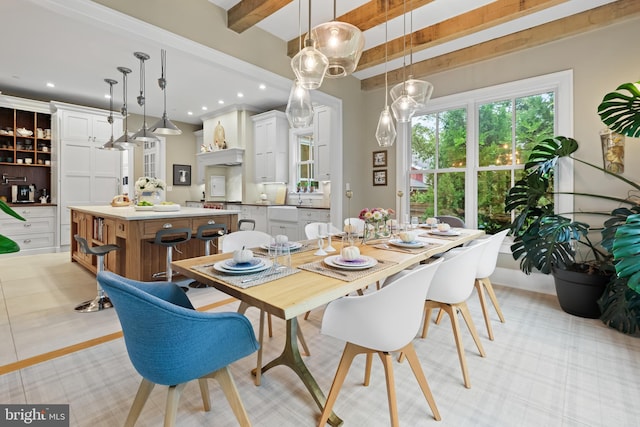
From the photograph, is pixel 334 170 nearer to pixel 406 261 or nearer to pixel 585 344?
pixel 406 261

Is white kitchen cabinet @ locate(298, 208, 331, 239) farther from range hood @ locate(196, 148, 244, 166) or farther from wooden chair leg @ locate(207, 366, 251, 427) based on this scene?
wooden chair leg @ locate(207, 366, 251, 427)

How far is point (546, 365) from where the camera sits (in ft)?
6.40

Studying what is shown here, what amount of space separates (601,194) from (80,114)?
7977 millimetres

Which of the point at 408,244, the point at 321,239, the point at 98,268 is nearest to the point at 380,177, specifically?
the point at 408,244

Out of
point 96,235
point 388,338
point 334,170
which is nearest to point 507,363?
point 388,338

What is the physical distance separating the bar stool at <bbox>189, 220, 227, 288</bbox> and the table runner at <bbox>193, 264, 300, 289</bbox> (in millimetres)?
1947

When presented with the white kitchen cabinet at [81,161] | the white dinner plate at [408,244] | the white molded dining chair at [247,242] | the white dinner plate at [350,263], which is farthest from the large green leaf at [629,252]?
the white kitchen cabinet at [81,161]

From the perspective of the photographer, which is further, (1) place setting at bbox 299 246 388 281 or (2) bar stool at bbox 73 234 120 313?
(2) bar stool at bbox 73 234 120 313

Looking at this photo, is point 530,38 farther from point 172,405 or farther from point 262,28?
point 172,405

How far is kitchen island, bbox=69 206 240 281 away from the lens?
3057 mm

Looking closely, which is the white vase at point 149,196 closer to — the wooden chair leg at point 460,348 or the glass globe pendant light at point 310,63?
the glass globe pendant light at point 310,63

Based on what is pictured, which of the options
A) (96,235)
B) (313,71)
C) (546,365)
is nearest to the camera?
(313,71)

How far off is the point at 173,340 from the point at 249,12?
2.83m

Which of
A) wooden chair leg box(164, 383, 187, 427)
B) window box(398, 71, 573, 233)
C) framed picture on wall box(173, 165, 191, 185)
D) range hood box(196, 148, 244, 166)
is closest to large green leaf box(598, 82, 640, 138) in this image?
window box(398, 71, 573, 233)
